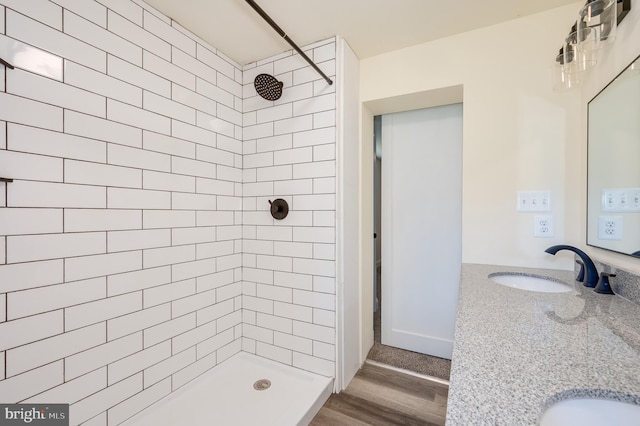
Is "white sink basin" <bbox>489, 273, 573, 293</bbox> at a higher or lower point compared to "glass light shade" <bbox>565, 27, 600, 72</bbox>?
lower

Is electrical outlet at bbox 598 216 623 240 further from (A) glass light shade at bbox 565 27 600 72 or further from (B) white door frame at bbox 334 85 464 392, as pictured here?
(B) white door frame at bbox 334 85 464 392

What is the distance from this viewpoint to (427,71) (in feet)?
5.70

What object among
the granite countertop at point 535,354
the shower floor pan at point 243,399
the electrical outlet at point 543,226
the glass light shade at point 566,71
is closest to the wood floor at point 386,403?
the shower floor pan at point 243,399

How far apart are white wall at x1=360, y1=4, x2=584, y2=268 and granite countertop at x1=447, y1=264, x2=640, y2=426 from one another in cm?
54

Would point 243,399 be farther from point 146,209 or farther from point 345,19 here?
point 345,19

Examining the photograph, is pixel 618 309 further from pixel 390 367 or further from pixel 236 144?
pixel 236 144

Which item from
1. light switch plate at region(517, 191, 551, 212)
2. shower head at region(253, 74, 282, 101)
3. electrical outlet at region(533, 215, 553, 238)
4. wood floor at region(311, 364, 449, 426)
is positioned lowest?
wood floor at region(311, 364, 449, 426)

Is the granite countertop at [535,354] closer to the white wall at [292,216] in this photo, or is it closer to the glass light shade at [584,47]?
the white wall at [292,216]

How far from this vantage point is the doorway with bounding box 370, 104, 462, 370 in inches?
81.2

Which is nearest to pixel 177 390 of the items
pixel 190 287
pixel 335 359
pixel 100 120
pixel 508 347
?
pixel 190 287

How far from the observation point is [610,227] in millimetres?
1125

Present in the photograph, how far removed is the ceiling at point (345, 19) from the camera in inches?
55.6

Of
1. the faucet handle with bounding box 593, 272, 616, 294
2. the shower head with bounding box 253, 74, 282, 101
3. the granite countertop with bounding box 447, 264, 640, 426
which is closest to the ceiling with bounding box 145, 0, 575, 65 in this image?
the shower head with bounding box 253, 74, 282, 101

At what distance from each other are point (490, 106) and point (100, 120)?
6.79ft
